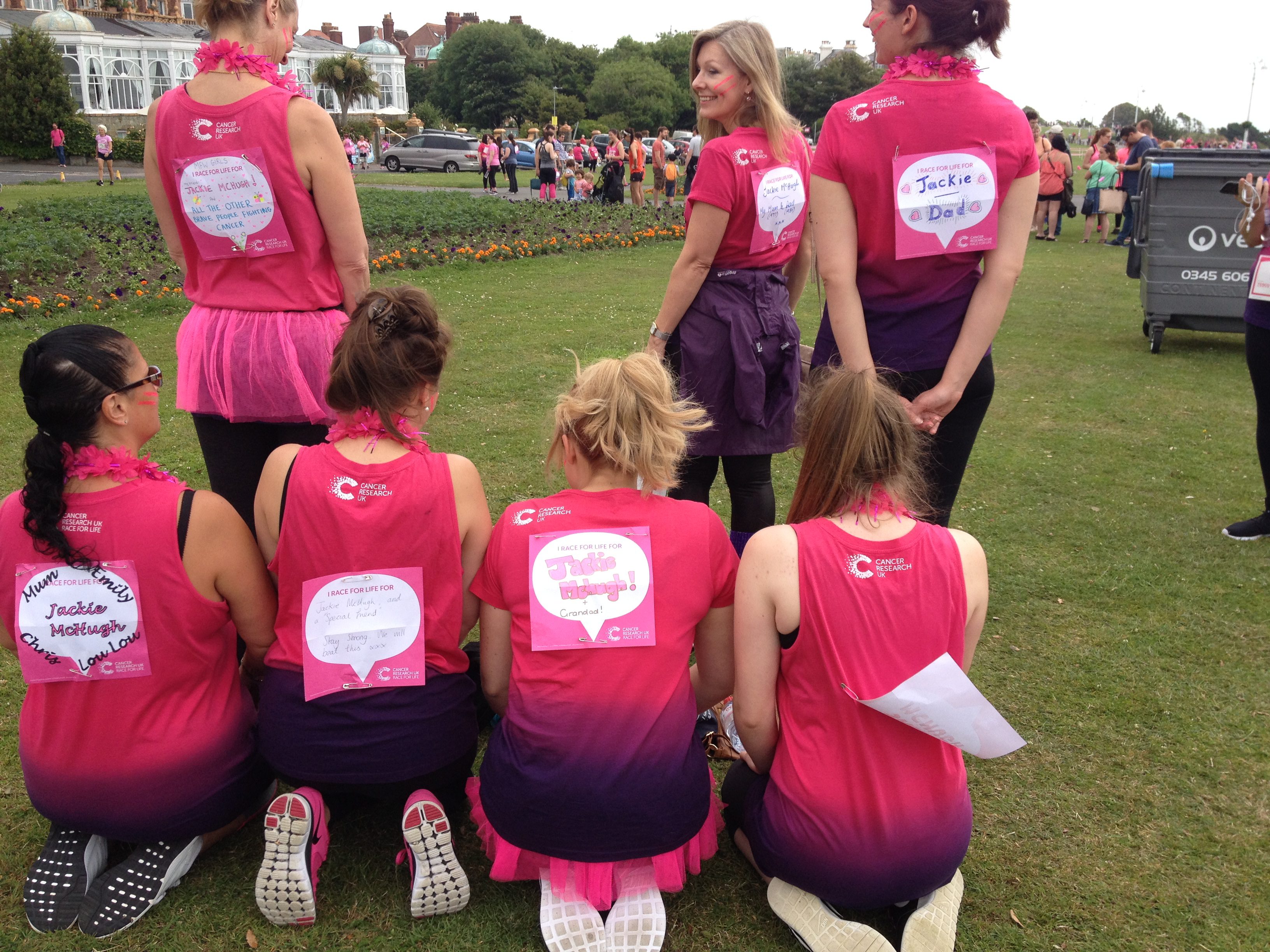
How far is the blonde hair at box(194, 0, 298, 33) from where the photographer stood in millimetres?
2670

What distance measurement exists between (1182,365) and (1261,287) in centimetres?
437

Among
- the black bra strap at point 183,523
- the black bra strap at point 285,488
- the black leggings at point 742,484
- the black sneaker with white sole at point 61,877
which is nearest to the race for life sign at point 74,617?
the black bra strap at point 183,523

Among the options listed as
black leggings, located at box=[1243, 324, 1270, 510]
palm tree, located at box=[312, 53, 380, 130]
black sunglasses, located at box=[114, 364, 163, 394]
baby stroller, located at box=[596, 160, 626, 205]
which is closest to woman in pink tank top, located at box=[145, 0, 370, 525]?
black sunglasses, located at box=[114, 364, 163, 394]

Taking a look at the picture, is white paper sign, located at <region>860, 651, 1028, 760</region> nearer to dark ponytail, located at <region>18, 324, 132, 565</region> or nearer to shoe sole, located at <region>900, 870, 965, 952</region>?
shoe sole, located at <region>900, 870, 965, 952</region>

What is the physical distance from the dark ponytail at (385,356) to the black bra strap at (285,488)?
17cm

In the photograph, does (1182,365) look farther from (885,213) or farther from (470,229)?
(470,229)

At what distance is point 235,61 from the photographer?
2719mm

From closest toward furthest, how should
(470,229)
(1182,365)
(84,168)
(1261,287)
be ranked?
1. (1261,287)
2. (1182,365)
3. (470,229)
4. (84,168)

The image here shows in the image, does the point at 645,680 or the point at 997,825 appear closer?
the point at 645,680

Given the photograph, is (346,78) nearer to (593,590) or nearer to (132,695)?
(132,695)

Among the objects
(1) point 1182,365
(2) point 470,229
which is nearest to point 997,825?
(1) point 1182,365

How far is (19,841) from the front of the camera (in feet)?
8.58

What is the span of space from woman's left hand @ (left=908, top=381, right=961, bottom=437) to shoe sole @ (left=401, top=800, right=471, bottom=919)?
5.25 ft

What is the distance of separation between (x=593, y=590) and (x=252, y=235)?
4.91 feet
